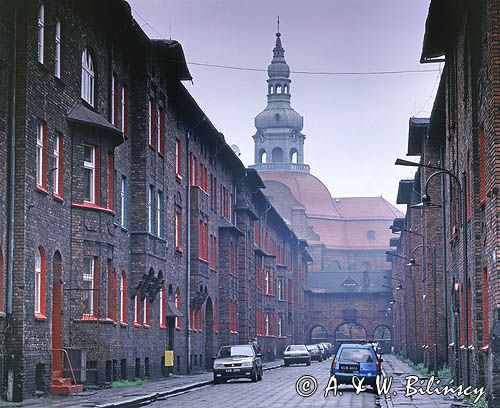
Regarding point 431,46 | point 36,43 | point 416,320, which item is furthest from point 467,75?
point 416,320

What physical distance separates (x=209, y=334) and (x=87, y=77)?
25.3 meters

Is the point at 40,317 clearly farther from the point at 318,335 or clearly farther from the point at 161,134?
the point at 318,335

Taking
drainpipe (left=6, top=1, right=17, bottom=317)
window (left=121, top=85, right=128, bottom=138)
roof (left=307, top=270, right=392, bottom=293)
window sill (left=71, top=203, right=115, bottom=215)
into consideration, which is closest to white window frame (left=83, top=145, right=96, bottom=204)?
window sill (left=71, top=203, right=115, bottom=215)

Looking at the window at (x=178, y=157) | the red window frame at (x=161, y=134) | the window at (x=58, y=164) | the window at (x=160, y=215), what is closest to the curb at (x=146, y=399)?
the window at (x=58, y=164)

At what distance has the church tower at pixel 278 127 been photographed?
154 metres

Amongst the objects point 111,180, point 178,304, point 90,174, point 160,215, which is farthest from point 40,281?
point 178,304

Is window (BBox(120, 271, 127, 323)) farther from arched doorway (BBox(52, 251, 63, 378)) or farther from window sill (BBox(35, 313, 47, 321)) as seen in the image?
window sill (BBox(35, 313, 47, 321))

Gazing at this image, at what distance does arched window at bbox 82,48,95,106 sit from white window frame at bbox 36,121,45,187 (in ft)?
14.4

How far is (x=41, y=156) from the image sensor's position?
30.8 meters

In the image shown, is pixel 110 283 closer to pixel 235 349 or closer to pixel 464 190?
pixel 235 349

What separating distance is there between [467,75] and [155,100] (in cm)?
1618

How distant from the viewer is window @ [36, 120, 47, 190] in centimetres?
3044

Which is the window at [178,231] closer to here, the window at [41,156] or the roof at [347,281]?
the window at [41,156]

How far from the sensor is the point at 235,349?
4362cm
